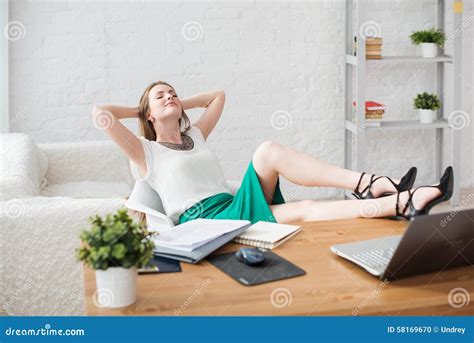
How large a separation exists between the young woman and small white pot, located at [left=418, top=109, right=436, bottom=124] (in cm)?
222

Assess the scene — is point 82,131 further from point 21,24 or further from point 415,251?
point 415,251

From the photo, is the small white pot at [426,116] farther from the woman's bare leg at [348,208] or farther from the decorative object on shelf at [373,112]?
the woman's bare leg at [348,208]

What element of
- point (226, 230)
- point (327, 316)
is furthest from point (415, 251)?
point (226, 230)

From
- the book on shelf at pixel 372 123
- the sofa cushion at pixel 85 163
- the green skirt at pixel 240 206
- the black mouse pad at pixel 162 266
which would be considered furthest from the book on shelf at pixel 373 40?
the black mouse pad at pixel 162 266

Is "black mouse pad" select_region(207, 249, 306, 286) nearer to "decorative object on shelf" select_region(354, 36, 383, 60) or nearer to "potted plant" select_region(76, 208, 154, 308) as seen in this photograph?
"potted plant" select_region(76, 208, 154, 308)

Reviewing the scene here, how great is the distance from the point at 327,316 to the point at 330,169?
1425 millimetres

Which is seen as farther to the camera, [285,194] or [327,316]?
[285,194]

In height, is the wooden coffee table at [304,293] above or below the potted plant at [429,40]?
below

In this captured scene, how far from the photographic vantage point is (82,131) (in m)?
4.71

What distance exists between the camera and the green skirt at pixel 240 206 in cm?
286

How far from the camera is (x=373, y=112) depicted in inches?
192

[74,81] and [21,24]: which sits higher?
[21,24]

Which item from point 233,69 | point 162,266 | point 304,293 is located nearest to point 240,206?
point 162,266

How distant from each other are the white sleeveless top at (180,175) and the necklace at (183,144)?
0.07 ft
